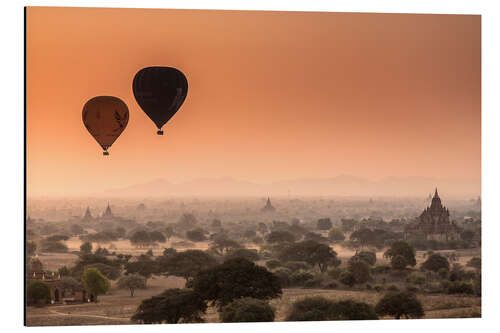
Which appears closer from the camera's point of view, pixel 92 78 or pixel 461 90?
pixel 92 78

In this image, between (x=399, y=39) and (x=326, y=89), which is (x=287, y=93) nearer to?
(x=326, y=89)

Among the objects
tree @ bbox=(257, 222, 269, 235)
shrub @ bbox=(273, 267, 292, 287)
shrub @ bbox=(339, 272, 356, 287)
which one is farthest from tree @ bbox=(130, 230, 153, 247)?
shrub @ bbox=(339, 272, 356, 287)

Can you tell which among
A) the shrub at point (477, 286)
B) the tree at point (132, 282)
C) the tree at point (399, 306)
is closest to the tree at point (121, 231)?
the tree at point (132, 282)

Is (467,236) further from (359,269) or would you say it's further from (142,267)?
(142,267)

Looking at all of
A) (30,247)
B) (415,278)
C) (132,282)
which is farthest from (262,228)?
(30,247)

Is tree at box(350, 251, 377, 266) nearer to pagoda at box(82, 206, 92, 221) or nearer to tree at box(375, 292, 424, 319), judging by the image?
tree at box(375, 292, 424, 319)

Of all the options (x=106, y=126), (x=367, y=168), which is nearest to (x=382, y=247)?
(x=367, y=168)
